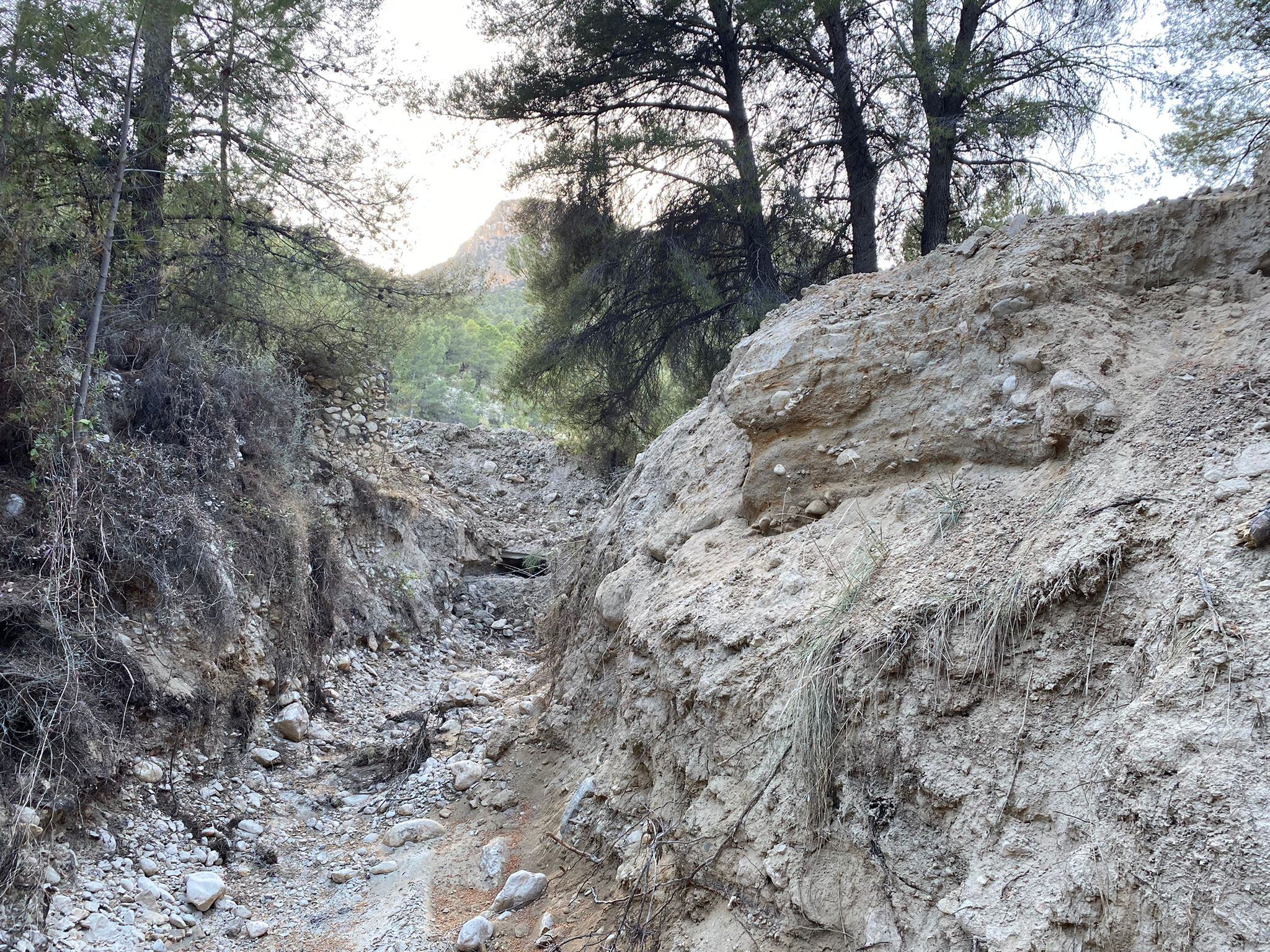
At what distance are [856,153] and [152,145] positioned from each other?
6.31m

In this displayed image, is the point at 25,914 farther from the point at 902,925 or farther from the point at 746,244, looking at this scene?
the point at 746,244

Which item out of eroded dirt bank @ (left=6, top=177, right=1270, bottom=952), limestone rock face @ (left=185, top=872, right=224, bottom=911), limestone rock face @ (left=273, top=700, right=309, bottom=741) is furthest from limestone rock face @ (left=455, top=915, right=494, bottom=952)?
limestone rock face @ (left=273, top=700, right=309, bottom=741)

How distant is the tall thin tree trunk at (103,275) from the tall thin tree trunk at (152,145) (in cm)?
54

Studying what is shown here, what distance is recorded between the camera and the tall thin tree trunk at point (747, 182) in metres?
8.39

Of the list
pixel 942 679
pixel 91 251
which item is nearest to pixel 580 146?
pixel 91 251

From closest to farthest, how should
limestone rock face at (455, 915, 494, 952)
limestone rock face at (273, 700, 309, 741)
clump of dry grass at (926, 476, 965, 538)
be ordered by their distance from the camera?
clump of dry grass at (926, 476, 965, 538), limestone rock face at (455, 915, 494, 952), limestone rock face at (273, 700, 309, 741)

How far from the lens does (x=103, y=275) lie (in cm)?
473

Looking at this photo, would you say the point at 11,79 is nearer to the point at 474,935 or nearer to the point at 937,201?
the point at 474,935

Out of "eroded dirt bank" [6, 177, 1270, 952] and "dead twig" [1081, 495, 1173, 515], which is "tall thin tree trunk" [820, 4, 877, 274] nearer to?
"eroded dirt bank" [6, 177, 1270, 952]

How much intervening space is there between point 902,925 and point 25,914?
3262 mm

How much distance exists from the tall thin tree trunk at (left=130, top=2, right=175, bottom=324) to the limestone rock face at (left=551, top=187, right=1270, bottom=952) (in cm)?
453

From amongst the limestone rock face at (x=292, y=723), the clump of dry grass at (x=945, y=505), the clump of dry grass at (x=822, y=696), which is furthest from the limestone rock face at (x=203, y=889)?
the clump of dry grass at (x=945, y=505)

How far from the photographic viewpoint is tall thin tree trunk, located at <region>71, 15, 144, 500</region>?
Result: 461 centimetres

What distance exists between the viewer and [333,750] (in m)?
5.41
